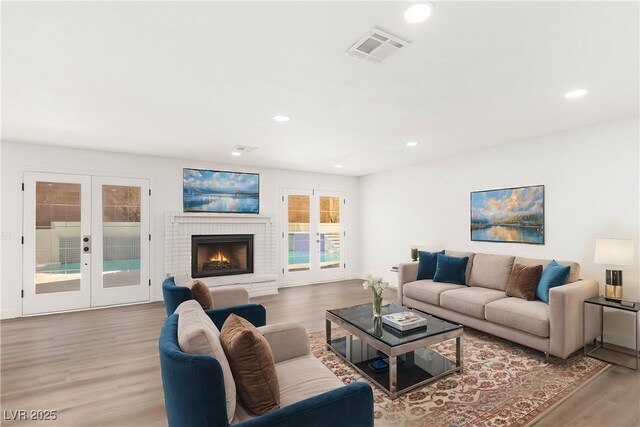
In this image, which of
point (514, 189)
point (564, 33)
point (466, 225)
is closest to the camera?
point (564, 33)

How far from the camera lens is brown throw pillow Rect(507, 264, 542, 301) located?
11.6 ft

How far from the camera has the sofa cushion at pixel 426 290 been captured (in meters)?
4.19

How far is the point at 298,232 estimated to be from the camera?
6875mm

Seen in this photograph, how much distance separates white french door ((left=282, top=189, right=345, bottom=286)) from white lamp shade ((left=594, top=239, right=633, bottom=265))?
15.7ft

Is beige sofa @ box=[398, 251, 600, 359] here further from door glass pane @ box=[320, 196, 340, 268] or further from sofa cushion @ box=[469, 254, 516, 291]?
door glass pane @ box=[320, 196, 340, 268]

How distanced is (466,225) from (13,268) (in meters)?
6.83

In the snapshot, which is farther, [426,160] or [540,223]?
[426,160]

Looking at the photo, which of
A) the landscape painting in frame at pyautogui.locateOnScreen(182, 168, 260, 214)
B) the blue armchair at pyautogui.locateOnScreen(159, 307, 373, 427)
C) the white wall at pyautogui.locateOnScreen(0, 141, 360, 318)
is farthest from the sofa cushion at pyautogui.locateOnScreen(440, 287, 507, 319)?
the landscape painting in frame at pyautogui.locateOnScreen(182, 168, 260, 214)

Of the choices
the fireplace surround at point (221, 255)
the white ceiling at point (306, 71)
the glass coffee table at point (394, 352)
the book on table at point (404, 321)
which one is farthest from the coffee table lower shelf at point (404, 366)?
the fireplace surround at point (221, 255)

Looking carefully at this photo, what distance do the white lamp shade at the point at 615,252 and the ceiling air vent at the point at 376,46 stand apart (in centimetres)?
299

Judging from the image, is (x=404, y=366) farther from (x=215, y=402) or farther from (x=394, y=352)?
(x=215, y=402)

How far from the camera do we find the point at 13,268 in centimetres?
452

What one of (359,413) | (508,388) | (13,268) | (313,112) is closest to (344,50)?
(313,112)

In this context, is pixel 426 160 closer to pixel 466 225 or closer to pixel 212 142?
pixel 466 225
